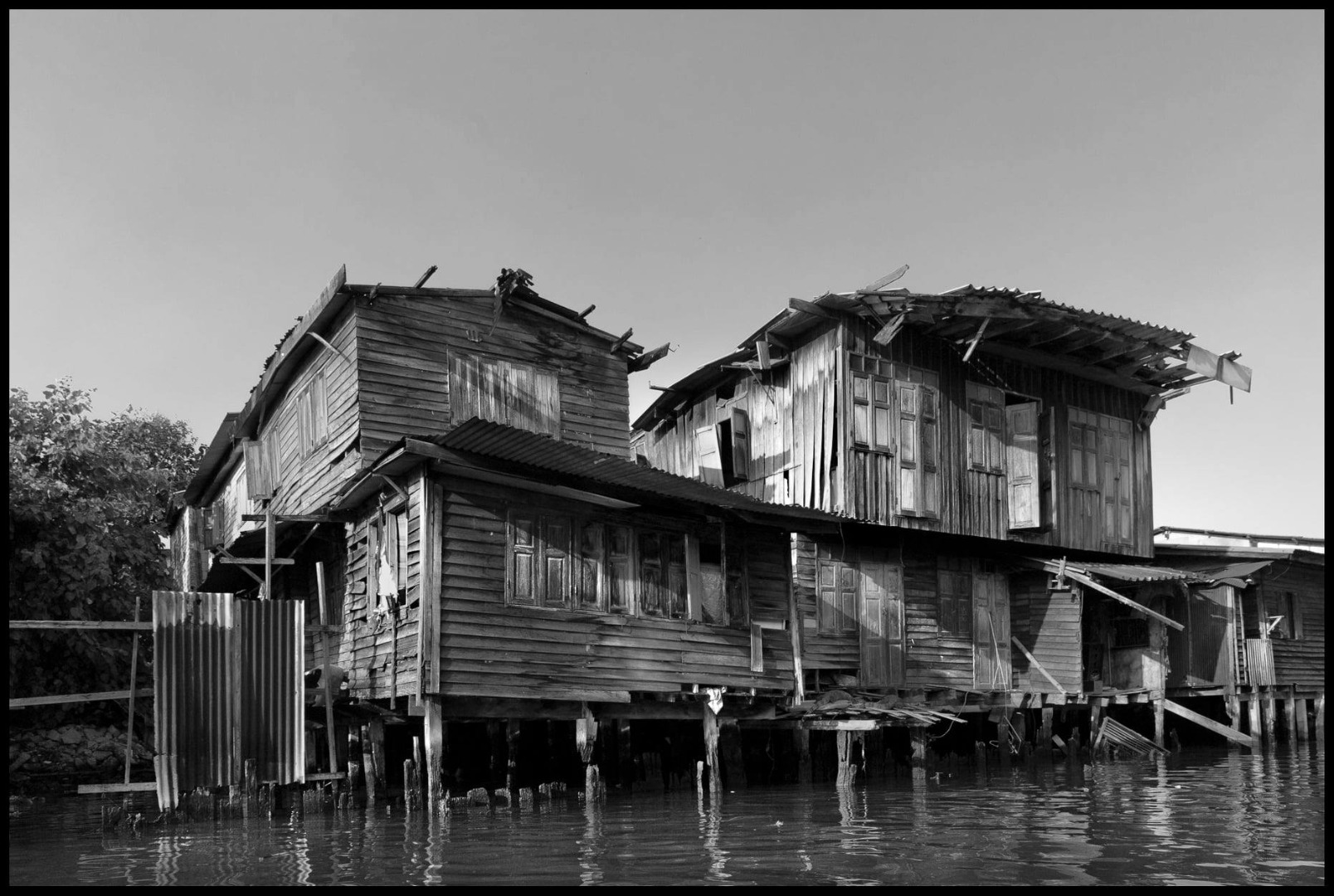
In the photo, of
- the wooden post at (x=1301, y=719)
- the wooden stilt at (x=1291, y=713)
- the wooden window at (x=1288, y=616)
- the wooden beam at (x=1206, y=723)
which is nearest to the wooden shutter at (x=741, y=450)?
the wooden beam at (x=1206, y=723)

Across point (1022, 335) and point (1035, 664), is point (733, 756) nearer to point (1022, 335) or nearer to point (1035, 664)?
point (1035, 664)

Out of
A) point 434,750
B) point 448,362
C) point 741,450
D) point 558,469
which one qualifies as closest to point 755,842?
point 434,750

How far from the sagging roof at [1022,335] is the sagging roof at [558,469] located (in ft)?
18.1

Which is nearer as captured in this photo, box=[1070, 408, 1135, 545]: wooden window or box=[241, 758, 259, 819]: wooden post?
box=[241, 758, 259, 819]: wooden post

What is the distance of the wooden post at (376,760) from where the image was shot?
1706 cm

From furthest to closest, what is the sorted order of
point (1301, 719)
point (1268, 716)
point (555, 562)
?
point (1301, 719)
point (1268, 716)
point (555, 562)

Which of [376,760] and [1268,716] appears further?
[1268,716]

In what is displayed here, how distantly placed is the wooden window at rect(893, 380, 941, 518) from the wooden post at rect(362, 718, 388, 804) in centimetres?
1097

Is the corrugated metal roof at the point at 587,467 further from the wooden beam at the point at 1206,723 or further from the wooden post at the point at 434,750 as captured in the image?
the wooden beam at the point at 1206,723

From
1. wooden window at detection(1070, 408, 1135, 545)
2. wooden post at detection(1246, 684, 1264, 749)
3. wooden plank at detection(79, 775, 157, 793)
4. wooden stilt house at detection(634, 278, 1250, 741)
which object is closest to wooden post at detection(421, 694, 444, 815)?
wooden plank at detection(79, 775, 157, 793)

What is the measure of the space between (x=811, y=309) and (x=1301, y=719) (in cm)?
1742

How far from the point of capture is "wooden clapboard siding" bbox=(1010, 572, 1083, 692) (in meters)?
25.3

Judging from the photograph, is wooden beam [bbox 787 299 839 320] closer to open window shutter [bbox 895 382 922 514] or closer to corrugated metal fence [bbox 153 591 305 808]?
open window shutter [bbox 895 382 922 514]

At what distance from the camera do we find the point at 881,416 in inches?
944
